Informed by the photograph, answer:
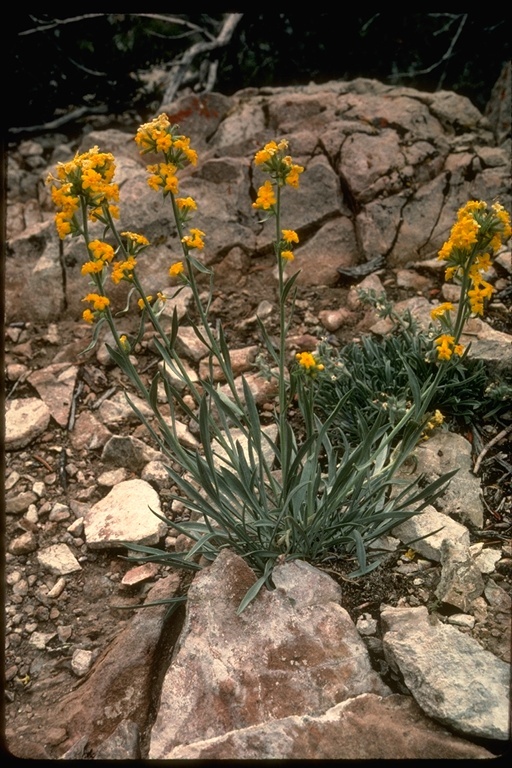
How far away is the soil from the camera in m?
2.59

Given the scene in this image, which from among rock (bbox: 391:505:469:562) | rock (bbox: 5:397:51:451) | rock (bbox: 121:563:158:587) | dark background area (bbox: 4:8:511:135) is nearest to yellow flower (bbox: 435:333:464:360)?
rock (bbox: 391:505:469:562)

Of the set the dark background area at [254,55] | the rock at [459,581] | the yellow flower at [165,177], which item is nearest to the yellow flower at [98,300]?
the yellow flower at [165,177]

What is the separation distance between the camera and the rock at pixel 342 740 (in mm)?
2070

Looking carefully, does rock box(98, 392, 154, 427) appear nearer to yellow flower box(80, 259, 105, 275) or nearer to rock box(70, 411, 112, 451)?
rock box(70, 411, 112, 451)

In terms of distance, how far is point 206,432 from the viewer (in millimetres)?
2557

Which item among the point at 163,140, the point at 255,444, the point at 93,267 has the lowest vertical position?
the point at 255,444

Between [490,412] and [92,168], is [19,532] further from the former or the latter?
[490,412]

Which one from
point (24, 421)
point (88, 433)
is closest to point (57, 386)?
point (24, 421)

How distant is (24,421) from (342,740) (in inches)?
96.7

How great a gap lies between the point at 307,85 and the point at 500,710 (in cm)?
528

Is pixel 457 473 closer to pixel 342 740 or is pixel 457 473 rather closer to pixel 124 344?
pixel 342 740

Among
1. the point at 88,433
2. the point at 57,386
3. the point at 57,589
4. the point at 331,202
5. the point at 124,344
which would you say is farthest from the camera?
the point at 331,202

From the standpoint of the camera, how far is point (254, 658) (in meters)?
2.35

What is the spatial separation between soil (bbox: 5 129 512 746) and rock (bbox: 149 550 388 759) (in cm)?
14
